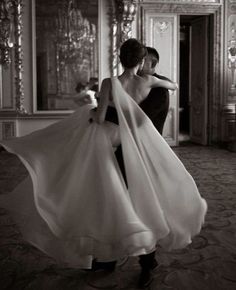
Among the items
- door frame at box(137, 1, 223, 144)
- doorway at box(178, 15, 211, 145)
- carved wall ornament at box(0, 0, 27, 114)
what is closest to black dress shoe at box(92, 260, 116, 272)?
carved wall ornament at box(0, 0, 27, 114)

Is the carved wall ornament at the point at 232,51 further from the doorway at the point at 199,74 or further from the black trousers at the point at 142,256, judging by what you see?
the black trousers at the point at 142,256

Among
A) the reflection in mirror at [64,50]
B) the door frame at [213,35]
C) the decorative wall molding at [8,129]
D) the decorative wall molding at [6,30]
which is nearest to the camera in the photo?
the decorative wall molding at [6,30]

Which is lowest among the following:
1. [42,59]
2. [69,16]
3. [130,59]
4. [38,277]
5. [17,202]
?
[38,277]

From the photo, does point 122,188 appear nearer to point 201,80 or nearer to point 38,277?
point 38,277

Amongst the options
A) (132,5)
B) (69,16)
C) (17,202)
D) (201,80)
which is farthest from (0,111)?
(17,202)

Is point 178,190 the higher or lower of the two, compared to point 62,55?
lower

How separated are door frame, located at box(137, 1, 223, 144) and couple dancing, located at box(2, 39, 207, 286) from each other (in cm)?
573

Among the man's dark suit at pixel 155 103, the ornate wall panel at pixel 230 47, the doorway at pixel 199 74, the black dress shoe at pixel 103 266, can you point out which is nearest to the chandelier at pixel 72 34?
the doorway at pixel 199 74

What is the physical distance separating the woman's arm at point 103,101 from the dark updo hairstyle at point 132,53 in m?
0.16

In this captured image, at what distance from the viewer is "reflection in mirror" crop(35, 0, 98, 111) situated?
24.6ft

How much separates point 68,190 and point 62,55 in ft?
18.3

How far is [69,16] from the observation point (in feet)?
24.7

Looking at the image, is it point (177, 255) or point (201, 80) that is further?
point (201, 80)

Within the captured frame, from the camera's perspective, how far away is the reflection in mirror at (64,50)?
749 cm
